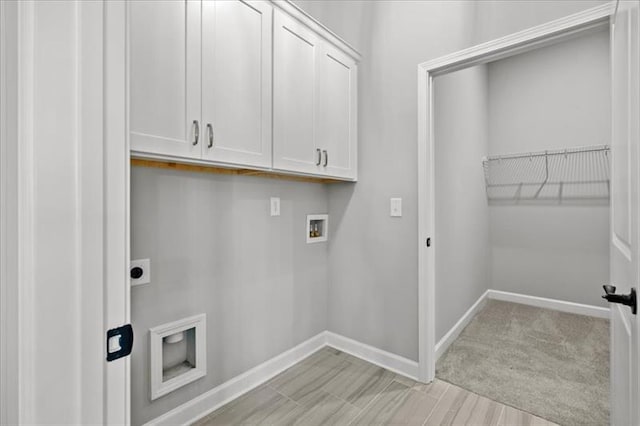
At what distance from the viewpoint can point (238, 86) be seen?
1493 millimetres

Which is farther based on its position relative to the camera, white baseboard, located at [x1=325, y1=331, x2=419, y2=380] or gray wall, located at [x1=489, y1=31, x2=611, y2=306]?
gray wall, located at [x1=489, y1=31, x2=611, y2=306]

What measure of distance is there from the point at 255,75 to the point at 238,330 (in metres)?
1.47

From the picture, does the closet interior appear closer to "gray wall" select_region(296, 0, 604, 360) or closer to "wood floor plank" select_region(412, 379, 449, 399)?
"wood floor plank" select_region(412, 379, 449, 399)

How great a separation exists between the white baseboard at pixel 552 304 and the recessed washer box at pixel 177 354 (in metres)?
3.47

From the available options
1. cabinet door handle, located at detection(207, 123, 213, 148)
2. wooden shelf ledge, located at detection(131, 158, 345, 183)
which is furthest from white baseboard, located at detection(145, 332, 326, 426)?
cabinet door handle, located at detection(207, 123, 213, 148)

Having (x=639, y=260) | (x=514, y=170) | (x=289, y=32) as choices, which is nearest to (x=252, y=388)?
(x=639, y=260)

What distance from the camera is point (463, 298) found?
9.43 feet

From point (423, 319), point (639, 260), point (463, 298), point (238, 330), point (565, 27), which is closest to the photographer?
point (639, 260)

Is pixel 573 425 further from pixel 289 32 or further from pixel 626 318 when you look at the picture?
pixel 289 32

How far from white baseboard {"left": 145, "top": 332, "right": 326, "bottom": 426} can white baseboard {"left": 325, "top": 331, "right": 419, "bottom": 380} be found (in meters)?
0.19

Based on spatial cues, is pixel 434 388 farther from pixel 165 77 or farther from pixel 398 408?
pixel 165 77

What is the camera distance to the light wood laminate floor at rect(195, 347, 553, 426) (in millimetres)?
1623

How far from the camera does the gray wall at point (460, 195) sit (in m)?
2.43

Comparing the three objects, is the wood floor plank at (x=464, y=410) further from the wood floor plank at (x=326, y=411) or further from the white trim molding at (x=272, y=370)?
the wood floor plank at (x=326, y=411)
